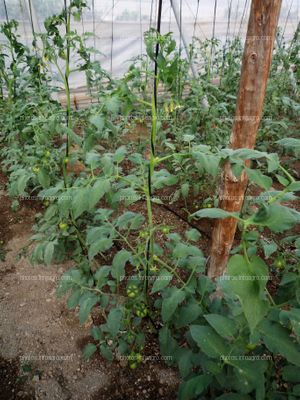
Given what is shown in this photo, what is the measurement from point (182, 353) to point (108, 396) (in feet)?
1.98

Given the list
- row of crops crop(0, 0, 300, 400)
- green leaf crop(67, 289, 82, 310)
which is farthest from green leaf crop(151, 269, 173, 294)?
green leaf crop(67, 289, 82, 310)

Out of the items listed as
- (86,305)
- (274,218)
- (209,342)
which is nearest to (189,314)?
(209,342)

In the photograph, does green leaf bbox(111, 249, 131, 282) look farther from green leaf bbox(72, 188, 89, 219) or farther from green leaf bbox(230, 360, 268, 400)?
green leaf bbox(230, 360, 268, 400)

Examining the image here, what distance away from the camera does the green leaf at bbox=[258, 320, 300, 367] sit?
3.08 feet

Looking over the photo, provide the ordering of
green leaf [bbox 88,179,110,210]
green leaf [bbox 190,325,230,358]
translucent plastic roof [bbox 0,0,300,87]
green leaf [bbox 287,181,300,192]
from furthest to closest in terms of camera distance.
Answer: translucent plastic roof [bbox 0,0,300,87] < green leaf [bbox 88,179,110,210] < green leaf [bbox 190,325,230,358] < green leaf [bbox 287,181,300,192]

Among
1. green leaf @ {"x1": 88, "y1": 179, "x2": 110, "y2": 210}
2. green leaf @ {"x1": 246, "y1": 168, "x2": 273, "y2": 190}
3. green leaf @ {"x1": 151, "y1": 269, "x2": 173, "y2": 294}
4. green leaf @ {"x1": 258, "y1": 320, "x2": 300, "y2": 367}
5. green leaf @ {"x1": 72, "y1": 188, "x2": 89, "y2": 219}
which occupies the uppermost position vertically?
green leaf @ {"x1": 246, "y1": 168, "x2": 273, "y2": 190}

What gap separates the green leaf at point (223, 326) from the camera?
104 centimetres

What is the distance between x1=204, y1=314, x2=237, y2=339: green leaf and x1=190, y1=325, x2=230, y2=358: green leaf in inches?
1.2

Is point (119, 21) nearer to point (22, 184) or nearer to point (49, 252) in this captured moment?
point (22, 184)

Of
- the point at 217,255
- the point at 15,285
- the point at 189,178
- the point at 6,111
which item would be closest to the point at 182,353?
the point at 217,255

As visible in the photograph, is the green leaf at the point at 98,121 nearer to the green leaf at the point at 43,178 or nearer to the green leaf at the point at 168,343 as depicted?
the green leaf at the point at 43,178

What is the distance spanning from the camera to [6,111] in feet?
10.5

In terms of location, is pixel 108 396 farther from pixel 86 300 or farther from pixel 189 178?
pixel 189 178

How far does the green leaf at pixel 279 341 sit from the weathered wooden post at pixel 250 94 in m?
0.80
